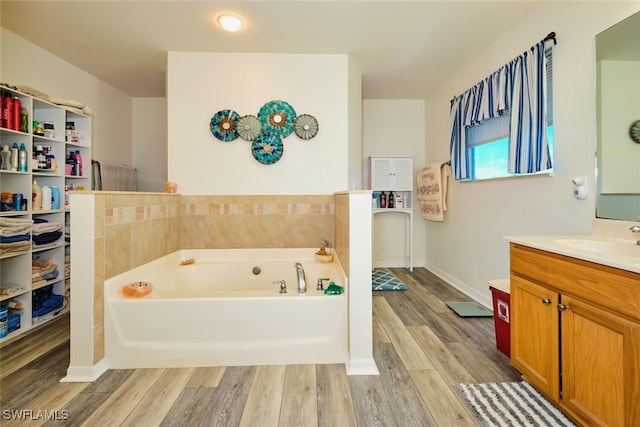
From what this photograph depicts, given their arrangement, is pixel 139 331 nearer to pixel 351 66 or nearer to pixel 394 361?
pixel 394 361

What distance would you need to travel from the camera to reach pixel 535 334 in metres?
1.50

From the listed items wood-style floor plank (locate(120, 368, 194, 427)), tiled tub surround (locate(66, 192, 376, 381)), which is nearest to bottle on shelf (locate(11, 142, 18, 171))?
tiled tub surround (locate(66, 192, 376, 381))

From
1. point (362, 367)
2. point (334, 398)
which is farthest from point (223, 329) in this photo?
point (362, 367)

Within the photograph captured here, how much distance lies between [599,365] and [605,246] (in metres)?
0.72

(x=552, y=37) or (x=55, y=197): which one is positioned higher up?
(x=552, y=37)

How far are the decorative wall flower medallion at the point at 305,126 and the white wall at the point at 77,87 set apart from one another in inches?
91.3

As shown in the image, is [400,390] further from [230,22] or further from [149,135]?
[149,135]

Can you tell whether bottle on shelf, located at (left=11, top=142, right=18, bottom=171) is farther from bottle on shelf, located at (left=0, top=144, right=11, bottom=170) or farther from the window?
the window

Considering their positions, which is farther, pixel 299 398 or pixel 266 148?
pixel 266 148

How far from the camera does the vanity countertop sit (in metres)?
1.16

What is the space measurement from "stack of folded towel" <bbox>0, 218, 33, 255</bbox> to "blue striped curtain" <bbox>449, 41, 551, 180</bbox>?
3789 millimetres

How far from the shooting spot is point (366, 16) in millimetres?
2260

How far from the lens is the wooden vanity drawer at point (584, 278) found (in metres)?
1.06

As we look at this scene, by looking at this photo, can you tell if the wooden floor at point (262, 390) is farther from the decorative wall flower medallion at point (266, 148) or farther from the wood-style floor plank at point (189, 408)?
the decorative wall flower medallion at point (266, 148)
